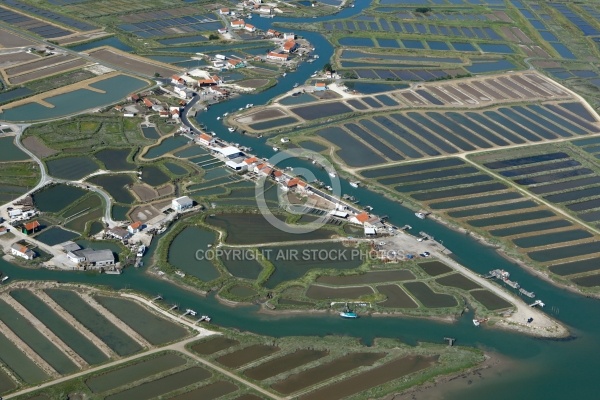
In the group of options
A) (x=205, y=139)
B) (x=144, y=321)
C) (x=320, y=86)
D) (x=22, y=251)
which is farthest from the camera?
(x=320, y=86)

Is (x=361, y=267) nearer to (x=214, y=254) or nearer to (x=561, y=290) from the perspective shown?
(x=214, y=254)

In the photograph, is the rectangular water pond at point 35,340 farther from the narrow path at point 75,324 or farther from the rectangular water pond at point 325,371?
the rectangular water pond at point 325,371

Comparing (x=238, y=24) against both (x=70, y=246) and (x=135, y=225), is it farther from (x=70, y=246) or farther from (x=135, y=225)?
(x=70, y=246)

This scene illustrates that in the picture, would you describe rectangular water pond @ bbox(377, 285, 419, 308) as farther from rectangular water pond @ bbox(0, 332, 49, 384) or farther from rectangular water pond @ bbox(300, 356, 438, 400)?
rectangular water pond @ bbox(0, 332, 49, 384)

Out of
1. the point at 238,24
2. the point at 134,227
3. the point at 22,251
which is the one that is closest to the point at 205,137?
the point at 134,227

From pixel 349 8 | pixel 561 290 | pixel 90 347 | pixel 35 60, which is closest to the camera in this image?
pixel 90 347

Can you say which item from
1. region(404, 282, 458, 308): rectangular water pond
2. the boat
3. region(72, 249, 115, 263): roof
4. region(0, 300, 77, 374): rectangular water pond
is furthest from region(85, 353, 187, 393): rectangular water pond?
region(404, 282, 458, 308): rectangular water pond

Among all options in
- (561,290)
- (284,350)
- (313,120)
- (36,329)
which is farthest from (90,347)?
(313,120)
